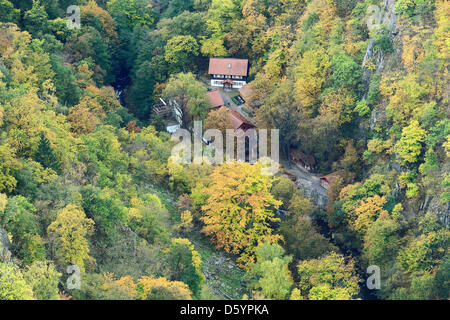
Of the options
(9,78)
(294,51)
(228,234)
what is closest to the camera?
(228,234)

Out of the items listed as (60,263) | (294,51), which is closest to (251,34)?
(294,51)

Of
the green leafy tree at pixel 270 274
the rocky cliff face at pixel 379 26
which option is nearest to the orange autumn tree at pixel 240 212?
the green leafy tree at pixel 270 274

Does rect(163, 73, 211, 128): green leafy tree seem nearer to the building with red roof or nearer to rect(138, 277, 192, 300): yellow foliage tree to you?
the building with red roof

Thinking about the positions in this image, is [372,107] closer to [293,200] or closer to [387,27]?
[387,27]
